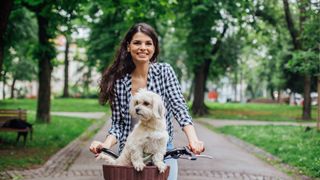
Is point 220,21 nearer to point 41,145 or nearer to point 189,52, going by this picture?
point 189,52

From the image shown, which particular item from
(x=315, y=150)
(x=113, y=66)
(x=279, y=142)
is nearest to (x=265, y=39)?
(x=279, y=142)

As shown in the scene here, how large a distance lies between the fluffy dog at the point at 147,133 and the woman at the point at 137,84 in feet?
1.28

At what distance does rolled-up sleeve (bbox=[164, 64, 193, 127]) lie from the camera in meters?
4.14

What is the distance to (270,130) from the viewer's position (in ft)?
71.6

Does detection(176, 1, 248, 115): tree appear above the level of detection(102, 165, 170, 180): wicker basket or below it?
above

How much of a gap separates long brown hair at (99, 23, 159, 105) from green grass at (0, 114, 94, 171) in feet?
25.8

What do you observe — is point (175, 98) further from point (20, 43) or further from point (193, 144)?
point (20, 43)

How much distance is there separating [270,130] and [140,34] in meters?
18.2

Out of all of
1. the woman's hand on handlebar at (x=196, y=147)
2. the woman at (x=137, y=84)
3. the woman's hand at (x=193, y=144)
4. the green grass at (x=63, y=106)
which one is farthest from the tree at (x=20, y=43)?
the woman's hand on handlebar at (x=196, y=147)

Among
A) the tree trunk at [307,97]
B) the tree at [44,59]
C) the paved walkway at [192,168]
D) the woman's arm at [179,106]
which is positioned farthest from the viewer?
the tree trunk at [307,97]

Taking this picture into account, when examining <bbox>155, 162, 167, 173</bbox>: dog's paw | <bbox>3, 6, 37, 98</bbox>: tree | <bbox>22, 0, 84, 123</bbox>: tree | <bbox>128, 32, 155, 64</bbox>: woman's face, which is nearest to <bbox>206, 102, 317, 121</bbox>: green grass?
<bbox>3, 6, 37, 98</bbox>: tree

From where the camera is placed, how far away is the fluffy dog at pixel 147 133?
364cm

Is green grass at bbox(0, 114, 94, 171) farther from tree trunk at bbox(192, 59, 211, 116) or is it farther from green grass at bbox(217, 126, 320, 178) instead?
tree trunk at bbox(192, 59, 211, 116)

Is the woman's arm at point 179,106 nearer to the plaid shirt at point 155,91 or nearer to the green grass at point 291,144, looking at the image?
the plaid shirt at point 155,91
